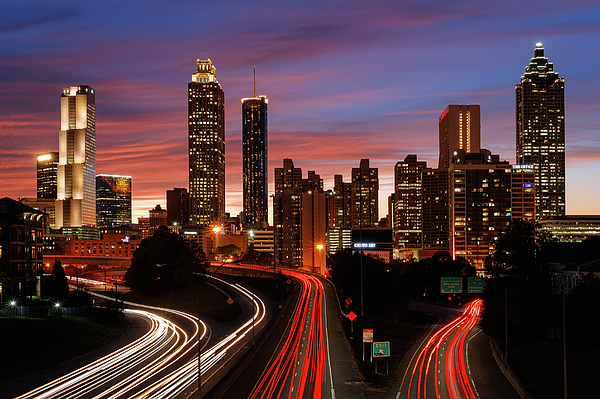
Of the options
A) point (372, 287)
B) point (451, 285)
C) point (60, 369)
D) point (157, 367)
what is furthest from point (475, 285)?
point (372, 287)

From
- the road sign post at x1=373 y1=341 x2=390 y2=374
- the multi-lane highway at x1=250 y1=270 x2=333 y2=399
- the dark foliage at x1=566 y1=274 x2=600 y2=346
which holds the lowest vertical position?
the multi-lane highway at x1=250 y1=270 x2=333 y2=399

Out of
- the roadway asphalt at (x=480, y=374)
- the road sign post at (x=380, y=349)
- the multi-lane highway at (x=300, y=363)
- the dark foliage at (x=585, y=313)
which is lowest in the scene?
the roadway asphalt at (x=480, y=374)

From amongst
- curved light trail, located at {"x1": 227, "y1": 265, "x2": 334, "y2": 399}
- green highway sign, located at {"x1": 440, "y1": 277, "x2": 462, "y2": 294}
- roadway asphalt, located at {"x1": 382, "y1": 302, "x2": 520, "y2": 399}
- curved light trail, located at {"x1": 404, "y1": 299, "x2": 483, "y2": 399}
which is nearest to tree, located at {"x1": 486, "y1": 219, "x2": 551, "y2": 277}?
curved light trail, located at {"x1": 404, "y1": 299, "x2": 483, "y2": 399}

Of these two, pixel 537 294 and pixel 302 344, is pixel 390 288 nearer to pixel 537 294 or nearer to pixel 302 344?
pixel 537 294

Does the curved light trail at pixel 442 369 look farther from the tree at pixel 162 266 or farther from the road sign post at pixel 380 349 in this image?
the tree at pixel 162 266

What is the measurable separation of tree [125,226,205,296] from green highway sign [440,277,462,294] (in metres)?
60.3

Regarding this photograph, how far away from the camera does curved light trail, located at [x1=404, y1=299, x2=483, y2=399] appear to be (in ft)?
169

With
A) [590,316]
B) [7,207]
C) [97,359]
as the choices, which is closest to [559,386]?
[590,316]

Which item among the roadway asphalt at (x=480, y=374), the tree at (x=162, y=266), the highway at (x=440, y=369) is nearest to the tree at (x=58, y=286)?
the tree at (x=162, y=266)

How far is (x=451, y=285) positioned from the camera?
84875 millimetres

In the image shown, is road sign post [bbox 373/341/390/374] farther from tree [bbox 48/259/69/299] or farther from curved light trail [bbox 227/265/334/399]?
tree [bbox 48/259/69/299]

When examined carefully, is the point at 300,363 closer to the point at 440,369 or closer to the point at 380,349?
the point at 380,349

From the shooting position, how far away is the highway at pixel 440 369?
51.6 m

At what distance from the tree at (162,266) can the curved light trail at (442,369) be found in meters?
59.3
